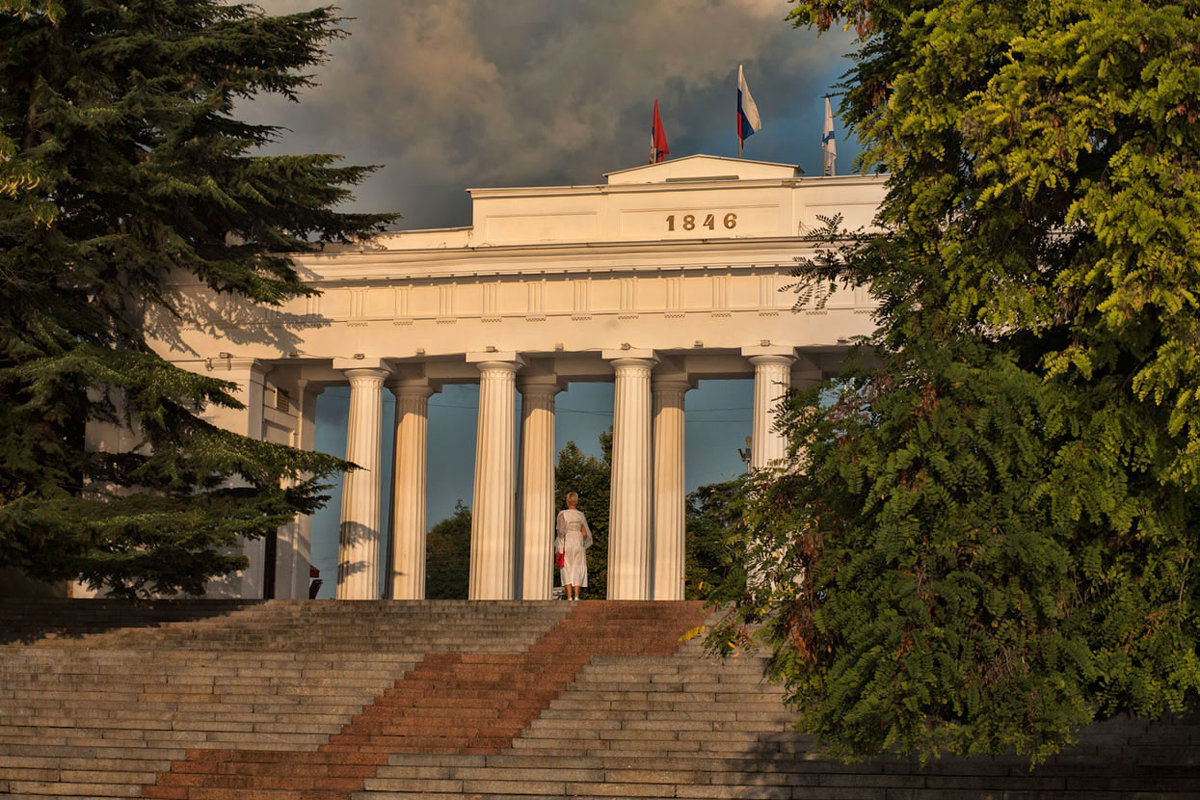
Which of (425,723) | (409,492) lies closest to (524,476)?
(409,492)

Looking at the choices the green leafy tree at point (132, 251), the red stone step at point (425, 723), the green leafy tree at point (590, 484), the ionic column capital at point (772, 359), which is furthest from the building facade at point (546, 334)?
the green leafy tree at point (590, 484)

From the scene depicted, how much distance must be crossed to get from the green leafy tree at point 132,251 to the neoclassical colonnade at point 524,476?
5.51 m

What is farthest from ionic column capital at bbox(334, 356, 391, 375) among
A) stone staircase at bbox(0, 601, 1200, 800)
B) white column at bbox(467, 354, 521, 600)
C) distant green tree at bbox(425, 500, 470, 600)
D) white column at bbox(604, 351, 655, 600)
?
distant green tree at bbox(425, 500, 470, 600)

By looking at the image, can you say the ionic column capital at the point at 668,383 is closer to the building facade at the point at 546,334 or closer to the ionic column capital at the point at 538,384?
the building facade at the point at 546,334

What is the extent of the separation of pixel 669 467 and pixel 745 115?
11.0 m

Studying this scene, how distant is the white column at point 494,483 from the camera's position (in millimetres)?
44344

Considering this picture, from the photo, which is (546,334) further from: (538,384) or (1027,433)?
(1027,433)

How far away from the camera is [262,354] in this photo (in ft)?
151

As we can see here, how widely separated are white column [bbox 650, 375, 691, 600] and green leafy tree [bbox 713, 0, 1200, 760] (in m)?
31.3

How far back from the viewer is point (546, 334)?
147ft

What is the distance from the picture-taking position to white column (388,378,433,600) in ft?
153

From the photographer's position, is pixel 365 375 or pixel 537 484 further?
pixel 537 484

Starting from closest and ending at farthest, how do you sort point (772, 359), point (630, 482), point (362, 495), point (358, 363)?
point (772, 359)
point (630, 482)
point (362, 495)
point (358, 363)

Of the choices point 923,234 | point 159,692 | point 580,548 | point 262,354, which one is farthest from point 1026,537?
point 262,354
